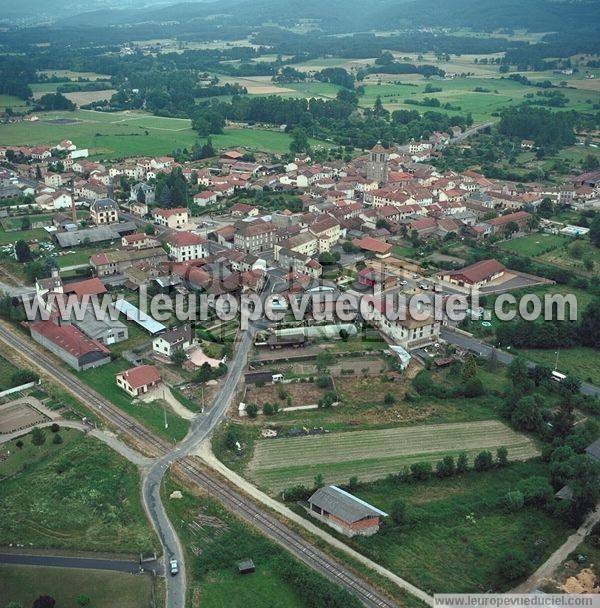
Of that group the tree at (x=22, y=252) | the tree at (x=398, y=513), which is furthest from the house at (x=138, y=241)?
the tree at (x=398, y=513)

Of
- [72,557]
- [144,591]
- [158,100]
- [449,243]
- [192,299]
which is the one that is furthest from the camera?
[158,100]

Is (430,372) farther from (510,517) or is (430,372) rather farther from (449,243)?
(449,243)

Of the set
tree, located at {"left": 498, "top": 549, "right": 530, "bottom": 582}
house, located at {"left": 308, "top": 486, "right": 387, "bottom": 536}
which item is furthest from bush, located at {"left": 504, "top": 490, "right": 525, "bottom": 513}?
house, located at {"left": 308, "top": 486, "right": 387, "bottom": 536}

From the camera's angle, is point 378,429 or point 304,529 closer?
point 304,529

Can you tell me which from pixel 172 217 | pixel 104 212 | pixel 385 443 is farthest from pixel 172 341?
pixel 104 212

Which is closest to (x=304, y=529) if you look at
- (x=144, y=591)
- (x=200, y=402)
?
(x=144, y=591)

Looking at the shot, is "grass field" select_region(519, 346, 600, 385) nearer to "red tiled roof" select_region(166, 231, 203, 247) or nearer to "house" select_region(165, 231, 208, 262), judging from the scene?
"house" select_region(165, 231, 208, 262)
